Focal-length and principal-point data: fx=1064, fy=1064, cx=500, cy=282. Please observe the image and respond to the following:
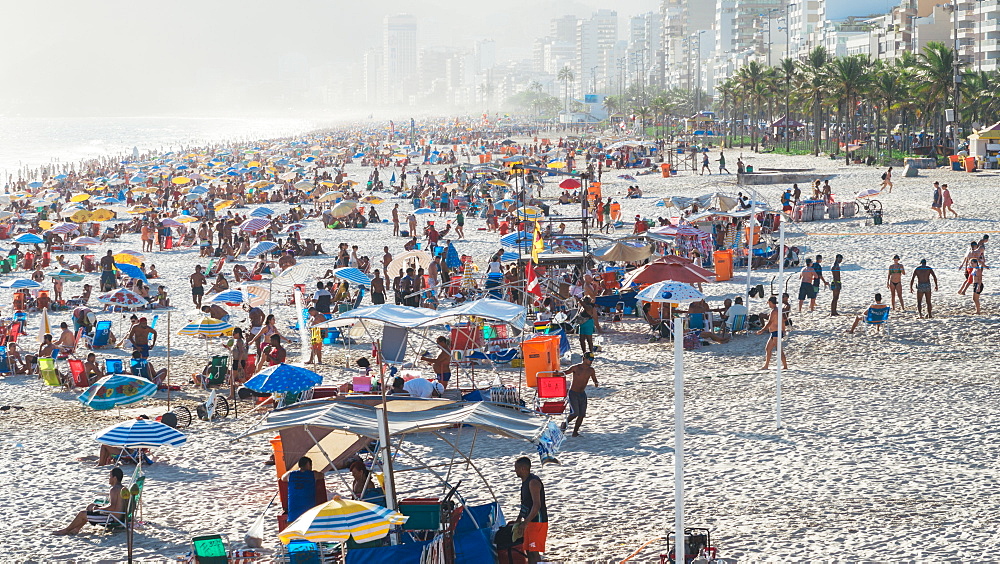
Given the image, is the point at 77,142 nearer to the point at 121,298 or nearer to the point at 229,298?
the point at 121,298

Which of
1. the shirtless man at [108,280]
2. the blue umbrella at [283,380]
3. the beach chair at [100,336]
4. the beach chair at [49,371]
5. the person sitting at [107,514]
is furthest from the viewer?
the shirtless man at [108,280]

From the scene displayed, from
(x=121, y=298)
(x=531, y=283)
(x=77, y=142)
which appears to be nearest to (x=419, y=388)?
(x=531, y=283)

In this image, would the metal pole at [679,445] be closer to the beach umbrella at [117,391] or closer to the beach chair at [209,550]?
the beach chair at [209,550]

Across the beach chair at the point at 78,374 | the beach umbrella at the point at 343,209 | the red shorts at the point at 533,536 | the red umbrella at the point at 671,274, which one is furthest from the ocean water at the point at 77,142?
the red shorts at the point at 533,536

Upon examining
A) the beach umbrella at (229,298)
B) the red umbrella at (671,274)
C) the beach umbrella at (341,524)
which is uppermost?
the red umbrella at (671,274)

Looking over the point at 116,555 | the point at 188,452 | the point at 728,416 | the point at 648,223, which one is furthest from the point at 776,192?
the point at 116,555

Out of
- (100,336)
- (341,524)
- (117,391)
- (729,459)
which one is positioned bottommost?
(729,459)
